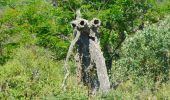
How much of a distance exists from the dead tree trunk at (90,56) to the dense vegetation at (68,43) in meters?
0.56

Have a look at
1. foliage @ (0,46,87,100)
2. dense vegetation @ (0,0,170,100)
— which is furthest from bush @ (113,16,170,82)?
foliage @ (0,46,87,100)

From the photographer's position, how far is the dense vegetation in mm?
17578

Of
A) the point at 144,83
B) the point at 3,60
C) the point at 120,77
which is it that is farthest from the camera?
the point at 3,60

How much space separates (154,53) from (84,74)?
14.0ft

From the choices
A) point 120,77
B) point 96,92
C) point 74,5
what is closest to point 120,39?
point 74,5

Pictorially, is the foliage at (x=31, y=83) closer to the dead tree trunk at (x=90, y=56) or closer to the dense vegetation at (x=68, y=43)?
the dense vegetation at (x=68, y=43)

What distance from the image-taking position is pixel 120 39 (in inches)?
1248

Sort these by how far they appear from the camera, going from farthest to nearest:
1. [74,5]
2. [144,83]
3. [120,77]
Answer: [74,5], [120,77], [144,83]

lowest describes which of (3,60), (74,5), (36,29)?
(3,60)

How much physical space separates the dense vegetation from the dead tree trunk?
56 centimetres

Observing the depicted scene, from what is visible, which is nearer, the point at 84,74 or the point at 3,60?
the point at 84,74

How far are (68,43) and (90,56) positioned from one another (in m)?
14.5

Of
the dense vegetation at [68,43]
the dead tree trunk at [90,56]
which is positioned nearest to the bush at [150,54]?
the dense vegetation at [68,43]

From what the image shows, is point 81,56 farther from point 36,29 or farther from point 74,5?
point 36,29
